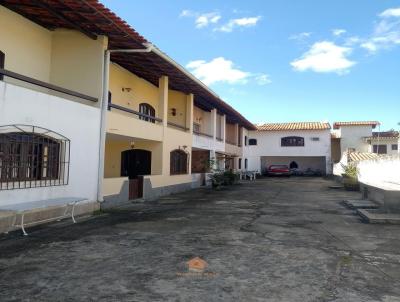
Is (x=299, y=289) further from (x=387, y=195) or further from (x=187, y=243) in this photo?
(x=387, y=195)

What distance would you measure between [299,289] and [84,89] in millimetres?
9295

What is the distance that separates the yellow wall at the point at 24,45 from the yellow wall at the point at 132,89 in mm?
3389

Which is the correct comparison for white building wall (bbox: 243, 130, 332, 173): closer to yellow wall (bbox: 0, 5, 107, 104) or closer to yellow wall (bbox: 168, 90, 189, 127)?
yellow wall (bbox: 168, 90, 189, 127)

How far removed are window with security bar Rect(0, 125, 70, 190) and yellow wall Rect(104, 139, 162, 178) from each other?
21.1 ft

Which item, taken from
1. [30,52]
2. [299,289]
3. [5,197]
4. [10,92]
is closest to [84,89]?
[30,52]

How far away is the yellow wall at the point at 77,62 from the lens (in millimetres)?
11477

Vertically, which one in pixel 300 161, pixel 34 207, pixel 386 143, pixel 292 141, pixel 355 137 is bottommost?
pixel 34 207

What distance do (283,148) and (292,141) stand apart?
1.18 meters

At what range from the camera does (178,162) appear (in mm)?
19281

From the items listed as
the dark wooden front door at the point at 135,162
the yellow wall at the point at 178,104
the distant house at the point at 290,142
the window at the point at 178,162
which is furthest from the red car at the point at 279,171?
the dark wooden front door at the point at 135,162

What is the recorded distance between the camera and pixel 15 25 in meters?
10.4

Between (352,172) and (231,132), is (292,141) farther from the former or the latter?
(352,172)

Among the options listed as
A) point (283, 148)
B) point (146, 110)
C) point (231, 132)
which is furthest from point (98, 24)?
point (283, 148)

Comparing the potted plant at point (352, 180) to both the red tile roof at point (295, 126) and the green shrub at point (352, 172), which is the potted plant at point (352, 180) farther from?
the red tile roof at point (295, 126)
